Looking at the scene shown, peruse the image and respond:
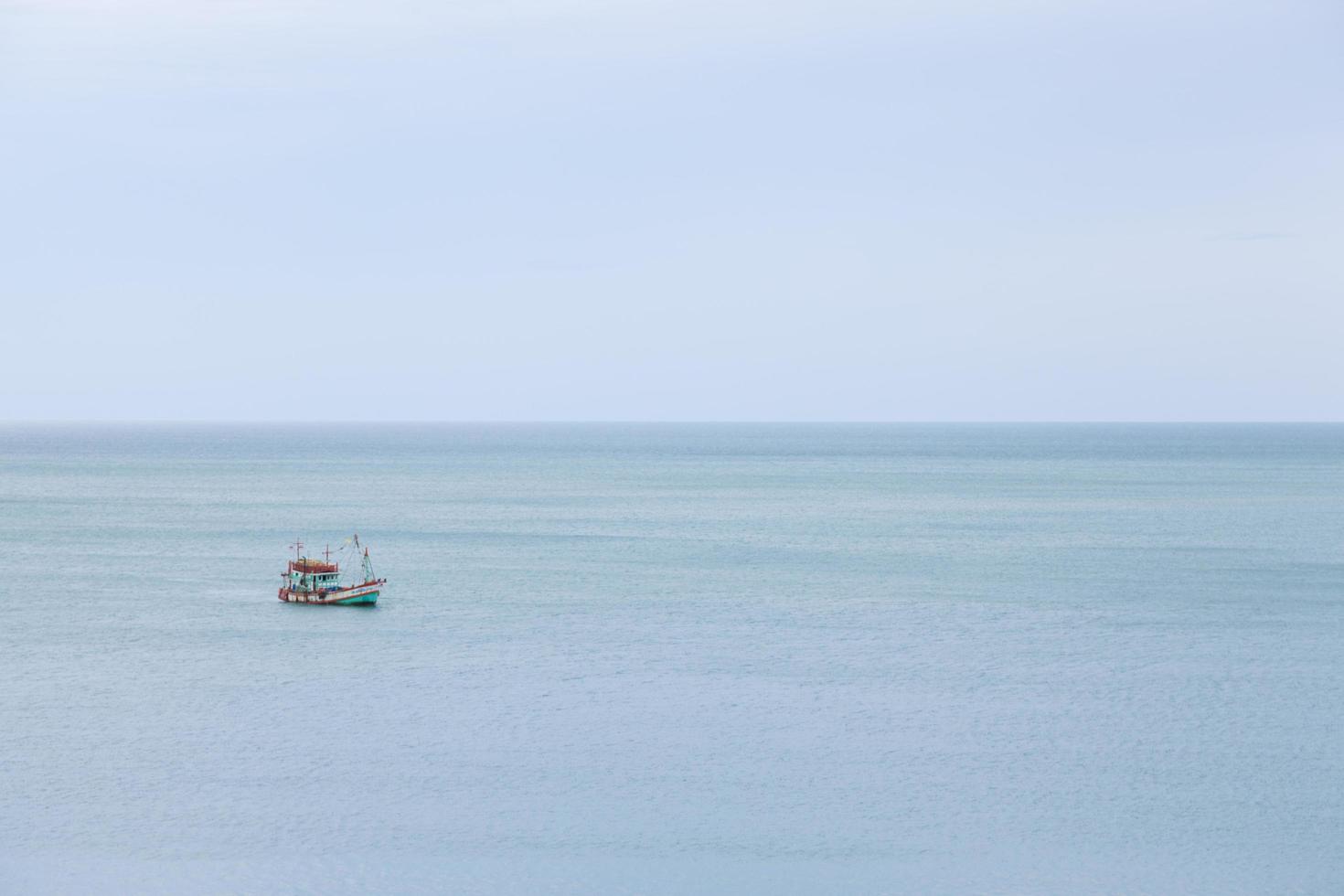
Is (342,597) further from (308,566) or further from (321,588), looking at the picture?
(308,566)

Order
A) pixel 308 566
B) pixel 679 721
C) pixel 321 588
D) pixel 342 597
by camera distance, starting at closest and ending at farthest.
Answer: pixel 679 721, pixel 342 597, pixel 321 588, pixel 308 566

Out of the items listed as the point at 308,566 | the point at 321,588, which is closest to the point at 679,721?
the point at 321,588

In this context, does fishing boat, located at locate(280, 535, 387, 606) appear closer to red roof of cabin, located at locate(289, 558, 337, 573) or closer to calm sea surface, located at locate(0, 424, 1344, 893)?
red roof of cabin, located at locate(289, 558, 337, 573)

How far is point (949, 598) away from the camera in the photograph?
224 ft

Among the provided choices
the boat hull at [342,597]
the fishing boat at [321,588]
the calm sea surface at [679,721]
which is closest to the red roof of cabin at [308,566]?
the fishing boat at [321,588]

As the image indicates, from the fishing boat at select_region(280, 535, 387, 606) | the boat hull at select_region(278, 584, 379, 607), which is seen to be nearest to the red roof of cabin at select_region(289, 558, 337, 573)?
the fishing boat at select_region(280, 535, 387, 606)

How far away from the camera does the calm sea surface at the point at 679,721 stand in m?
33.2

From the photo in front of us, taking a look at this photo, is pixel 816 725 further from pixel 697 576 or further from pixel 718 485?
pixel 718 485

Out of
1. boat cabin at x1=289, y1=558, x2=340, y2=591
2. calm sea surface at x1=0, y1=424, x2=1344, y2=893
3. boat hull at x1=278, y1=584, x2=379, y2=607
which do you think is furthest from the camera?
boat cabin at x1=289, y1=558, x2=340, y2=591

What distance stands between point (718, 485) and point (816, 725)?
120 metres

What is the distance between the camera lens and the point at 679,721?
44.2 meters

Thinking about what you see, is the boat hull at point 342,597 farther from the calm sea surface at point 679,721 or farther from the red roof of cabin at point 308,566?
the red roof of cabin at point 308,566

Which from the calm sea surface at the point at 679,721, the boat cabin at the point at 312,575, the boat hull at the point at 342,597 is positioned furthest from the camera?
the boat cabin at the point at 312,575

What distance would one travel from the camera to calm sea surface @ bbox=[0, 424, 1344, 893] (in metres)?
33.2
